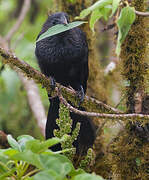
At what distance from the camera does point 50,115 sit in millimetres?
2666

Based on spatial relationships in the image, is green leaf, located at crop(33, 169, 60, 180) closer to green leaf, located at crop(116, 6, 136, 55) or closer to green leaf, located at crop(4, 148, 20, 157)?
green leaf, located at crop(4, 148, 20, 157)

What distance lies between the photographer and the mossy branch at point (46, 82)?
2076 mm

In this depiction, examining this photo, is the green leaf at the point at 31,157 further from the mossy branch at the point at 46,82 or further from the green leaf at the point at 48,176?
the mossy branch at the point at 46,82

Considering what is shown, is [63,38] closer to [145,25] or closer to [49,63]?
[49,63]

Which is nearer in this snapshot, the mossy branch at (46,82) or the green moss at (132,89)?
the mossy branch at (46,82)

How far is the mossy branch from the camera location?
6.81ft

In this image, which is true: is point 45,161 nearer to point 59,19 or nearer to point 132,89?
point 132,89

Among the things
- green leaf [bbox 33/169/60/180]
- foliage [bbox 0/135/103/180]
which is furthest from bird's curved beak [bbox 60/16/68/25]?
green leaf [bbox 33/169/60/180]

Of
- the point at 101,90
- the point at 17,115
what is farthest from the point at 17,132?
the point at 101,90

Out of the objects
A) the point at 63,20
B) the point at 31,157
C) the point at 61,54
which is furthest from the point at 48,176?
the point at 63,20

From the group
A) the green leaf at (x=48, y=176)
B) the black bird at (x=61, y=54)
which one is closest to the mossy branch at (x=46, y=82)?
the black bird at (x=61, y=54)

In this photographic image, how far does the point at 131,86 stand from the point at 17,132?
152 cm

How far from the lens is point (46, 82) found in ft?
7.32

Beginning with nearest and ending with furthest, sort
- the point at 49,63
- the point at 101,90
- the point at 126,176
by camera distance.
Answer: the point at 126,176
the point at 49,63
the point at 101,90
